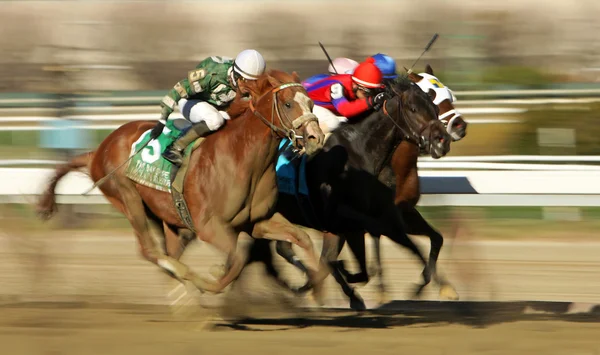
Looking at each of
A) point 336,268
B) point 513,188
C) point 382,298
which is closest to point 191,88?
point 336,268

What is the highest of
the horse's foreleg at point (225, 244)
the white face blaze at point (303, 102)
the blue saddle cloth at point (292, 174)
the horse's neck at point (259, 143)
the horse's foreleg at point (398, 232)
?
the white face blaze at point (303, 102)

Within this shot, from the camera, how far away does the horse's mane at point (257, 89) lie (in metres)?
5.56

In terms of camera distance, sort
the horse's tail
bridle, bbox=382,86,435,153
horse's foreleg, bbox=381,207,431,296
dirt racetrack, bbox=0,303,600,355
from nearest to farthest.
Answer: dirt racetrack, bbox=0,303,600,355, bridle, bbox=382,86,435,153, horse's foreleg, bbox=381,207,431,296, the horse's tail

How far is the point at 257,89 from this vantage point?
18.4ft

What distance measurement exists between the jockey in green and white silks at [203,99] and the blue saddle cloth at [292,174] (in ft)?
1.76

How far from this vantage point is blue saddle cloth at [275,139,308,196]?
253 inches

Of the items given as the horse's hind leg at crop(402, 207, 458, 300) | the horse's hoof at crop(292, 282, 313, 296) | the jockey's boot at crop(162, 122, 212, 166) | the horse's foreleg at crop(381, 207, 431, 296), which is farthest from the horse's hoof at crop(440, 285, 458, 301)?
the jockey's boot at crop(162, 122, 212, 166)

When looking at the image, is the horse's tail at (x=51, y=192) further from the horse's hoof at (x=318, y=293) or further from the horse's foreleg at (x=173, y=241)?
the horse's hoof at (x=318, y=293)

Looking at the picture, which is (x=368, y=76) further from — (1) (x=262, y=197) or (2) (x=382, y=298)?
(2) (x=382, y=298)

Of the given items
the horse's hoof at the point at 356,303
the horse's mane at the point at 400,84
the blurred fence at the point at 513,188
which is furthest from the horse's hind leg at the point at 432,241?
the blurred fence at the point at 513,188

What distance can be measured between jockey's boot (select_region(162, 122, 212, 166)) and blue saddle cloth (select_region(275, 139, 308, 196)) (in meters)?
0.59

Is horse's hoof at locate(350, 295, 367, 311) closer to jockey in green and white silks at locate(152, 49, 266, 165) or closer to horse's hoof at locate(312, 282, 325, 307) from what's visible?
horse's hoof at locate(312, 282, 325, 307)

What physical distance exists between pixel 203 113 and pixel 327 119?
89 centimetres

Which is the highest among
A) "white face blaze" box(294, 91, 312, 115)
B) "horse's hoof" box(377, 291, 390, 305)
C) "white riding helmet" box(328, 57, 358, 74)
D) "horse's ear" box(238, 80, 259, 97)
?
"white face blaze" box(294, 91, 312, 115)
